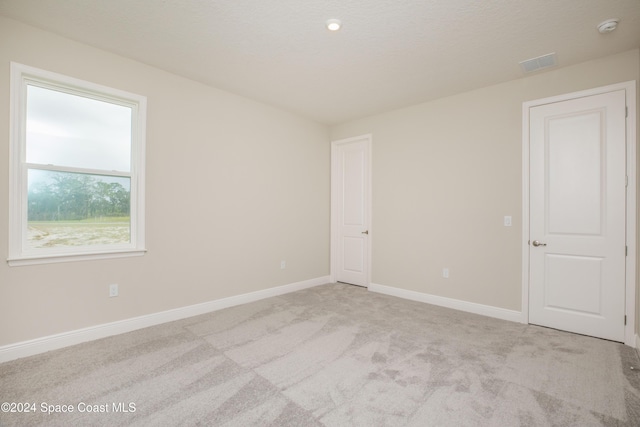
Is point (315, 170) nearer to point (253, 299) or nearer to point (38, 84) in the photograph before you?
point (253, 299)

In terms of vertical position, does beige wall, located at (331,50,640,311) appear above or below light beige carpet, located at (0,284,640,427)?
above

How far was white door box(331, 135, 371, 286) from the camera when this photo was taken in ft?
15.9

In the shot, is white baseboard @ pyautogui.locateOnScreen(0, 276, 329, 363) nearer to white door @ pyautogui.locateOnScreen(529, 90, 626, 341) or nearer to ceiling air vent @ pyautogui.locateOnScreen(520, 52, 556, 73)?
white door @ pyautogui.locateOnScreen(529, 90, 626, 341)

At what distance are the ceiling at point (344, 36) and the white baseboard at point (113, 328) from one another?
2.68 meters

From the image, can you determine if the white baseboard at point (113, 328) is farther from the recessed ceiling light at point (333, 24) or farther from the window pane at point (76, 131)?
the recessed ceiling light at point (333, 24)

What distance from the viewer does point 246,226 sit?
4020mm

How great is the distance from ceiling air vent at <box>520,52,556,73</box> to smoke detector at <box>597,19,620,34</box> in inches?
15.6

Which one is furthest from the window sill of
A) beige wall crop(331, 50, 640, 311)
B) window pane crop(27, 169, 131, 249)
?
beige wall crop(331, 50, 640, 311)

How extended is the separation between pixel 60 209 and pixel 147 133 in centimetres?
107

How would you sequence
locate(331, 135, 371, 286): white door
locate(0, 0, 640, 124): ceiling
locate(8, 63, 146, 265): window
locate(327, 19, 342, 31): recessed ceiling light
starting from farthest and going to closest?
locate(331, 135, 371, 286): white door → locate(8, 63, 146, 265): window → locate(327, 19, 342, 31): recessed ceiling light → locate(0, 0, 640, 124): ceiling

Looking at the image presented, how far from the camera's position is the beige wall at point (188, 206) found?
8.17ft

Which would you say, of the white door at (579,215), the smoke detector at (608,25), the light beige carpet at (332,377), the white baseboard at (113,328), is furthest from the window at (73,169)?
the white door at (579,215)

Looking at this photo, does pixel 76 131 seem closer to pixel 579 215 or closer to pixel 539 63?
pixel 539 63

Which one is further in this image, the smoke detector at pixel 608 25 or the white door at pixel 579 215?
the white door at pixel 579 215
